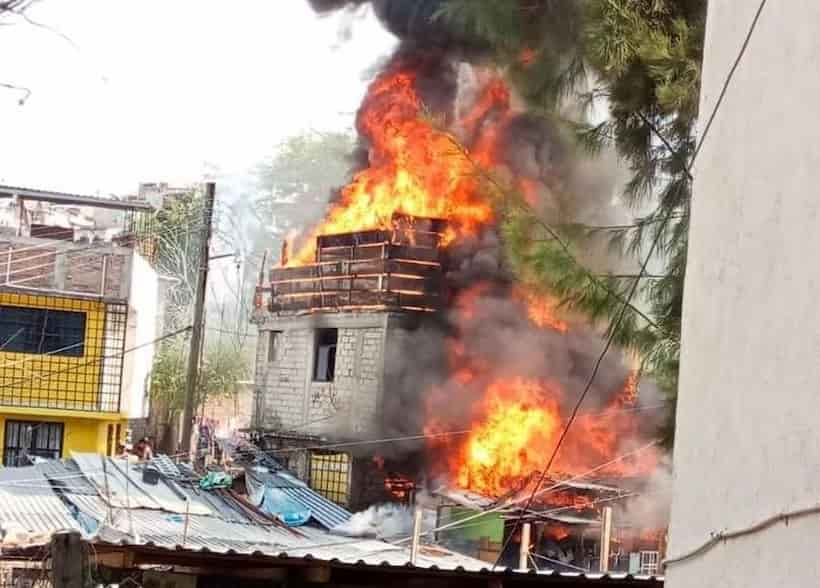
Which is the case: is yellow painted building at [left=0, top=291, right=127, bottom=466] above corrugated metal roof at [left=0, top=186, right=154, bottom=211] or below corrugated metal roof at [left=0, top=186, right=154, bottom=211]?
below

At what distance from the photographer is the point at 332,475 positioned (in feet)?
82.8

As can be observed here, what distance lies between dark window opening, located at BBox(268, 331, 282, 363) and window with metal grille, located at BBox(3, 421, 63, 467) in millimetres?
4802

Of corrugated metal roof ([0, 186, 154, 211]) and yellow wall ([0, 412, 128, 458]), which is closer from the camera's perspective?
corrugated metal roof ([0, 186, 154, 211])

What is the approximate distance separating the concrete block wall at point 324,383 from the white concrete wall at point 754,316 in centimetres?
2114

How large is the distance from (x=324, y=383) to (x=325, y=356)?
0.59 m

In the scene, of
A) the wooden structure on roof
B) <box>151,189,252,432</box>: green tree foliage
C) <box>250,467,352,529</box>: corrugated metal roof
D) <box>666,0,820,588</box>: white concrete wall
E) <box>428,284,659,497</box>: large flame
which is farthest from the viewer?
<box>151,189,252,432</box>: green tree foliage

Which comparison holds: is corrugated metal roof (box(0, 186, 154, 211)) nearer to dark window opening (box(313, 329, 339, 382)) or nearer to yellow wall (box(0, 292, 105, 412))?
yellow wall (box(0, 292, 105, 412))

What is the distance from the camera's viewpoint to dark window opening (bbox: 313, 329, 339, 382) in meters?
26.8

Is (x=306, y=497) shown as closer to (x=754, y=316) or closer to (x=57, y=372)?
(x=57, y=372)

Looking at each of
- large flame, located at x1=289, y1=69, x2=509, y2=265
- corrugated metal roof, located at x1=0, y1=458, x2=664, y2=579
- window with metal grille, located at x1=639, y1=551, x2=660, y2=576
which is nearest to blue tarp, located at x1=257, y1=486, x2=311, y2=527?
corrugated metal roof, located at x1=0, y1=458, x2=664, y2=579

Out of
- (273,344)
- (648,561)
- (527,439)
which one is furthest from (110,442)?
(648,561)

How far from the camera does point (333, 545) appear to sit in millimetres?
15945

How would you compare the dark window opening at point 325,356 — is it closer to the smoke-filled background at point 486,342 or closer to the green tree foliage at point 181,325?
the smoke-filled background at point 486,342

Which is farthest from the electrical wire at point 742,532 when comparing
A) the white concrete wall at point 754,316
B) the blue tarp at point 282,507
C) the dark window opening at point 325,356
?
the dark window opening at point 325,356
